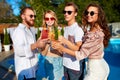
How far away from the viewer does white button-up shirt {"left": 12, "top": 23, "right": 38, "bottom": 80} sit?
362cm

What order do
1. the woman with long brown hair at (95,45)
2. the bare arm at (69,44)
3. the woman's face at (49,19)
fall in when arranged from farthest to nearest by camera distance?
the woman's face at (49,19)
the bare arm at (69,44)
the woman with long brown hair at (95,45)

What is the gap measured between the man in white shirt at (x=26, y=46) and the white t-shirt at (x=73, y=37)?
58 centimetres

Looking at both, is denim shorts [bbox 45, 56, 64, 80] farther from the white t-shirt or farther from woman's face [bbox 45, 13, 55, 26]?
woman's face [bbox 45, 13, 55, 26]

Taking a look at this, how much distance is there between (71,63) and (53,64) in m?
0.62

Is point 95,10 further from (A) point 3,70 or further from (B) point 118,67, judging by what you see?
(B) point 118,67

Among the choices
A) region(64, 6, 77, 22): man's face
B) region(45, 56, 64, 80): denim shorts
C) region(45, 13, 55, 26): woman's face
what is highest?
region(64, 6, 77, 22): man's face

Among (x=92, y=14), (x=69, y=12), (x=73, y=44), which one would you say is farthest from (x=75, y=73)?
(x=92, y=14)

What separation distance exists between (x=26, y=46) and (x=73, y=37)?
2.69ft

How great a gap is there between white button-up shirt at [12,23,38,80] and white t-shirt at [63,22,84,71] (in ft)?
1.92

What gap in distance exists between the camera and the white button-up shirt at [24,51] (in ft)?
11.9

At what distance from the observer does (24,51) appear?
3.64 meters

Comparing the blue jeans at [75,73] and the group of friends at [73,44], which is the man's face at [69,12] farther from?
the blue jeans at [75,73]

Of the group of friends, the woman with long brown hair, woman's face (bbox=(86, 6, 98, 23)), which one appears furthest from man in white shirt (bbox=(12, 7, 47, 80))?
woman's face (bbox=(86, 6, 98, 23))

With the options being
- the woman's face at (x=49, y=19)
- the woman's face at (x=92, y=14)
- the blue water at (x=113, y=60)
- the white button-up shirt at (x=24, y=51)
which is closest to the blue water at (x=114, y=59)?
the blue water at (x=113, y=60)
